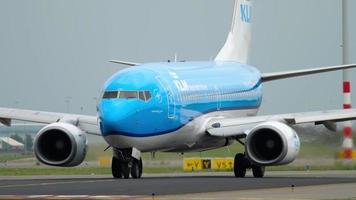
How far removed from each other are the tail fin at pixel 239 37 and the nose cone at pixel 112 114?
58.8 ft

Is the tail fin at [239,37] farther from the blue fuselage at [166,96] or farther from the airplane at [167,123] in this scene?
the airplane at [167,123]

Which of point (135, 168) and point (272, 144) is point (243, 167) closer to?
point (272, 144)

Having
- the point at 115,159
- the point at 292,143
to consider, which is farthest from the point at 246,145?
the point at 115,159

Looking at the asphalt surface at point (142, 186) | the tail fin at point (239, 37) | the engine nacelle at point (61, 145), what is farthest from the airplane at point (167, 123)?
the tail fin at point (239, 37)

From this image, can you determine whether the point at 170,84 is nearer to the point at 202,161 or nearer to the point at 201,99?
the point at 201,99

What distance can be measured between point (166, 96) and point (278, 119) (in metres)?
4.92

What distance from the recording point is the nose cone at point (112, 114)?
167 ft

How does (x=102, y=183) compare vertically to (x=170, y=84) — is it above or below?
below

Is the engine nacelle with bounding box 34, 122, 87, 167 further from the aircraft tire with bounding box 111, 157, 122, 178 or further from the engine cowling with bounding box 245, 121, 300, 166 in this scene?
the engine cowling with bounding box 245, 121, 300, 166

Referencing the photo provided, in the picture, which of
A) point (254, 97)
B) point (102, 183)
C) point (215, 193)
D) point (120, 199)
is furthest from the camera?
point (254, 97)

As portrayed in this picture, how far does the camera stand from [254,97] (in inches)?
2534

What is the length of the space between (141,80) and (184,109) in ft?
11.5

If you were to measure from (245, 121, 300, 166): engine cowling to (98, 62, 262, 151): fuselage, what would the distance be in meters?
3.59

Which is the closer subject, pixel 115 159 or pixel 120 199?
pixel 120 199
